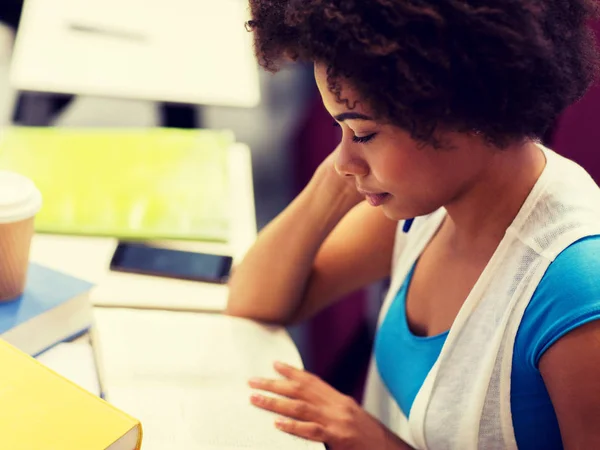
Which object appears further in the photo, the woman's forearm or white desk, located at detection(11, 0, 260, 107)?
white desk, located at detection(11, 0, 260, 107)

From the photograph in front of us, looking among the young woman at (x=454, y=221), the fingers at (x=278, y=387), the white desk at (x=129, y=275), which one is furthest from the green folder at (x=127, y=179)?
the fingers at (x=278, y=387)

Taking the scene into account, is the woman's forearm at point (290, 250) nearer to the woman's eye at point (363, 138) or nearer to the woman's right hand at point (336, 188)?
the woman's right hand at point (336, 188)

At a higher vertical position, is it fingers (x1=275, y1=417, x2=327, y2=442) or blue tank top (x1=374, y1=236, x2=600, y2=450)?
blue tank top (x1=374, y1=236, x2=600, y2=450)

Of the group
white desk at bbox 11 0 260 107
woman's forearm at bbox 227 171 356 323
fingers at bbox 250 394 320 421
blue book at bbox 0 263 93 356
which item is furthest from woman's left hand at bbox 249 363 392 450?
white desk at bbox 11 0 260 107

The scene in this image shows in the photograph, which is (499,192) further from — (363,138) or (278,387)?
(278,387)

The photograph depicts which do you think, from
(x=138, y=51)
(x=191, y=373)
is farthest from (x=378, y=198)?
(x=138, y=51)

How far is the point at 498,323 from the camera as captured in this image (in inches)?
30.0

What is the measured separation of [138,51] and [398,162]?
3.34ft

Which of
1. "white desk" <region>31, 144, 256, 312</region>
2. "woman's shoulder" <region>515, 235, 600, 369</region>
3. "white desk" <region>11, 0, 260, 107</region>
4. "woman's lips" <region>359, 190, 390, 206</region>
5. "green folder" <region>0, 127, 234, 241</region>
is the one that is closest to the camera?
"woman's shoulder" <region>515, 235, 600, 369</region>

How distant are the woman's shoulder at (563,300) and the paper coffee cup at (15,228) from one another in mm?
545

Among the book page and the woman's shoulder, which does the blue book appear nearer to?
the book page

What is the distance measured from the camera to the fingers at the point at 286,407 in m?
0.82

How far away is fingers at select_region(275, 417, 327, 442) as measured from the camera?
794mm

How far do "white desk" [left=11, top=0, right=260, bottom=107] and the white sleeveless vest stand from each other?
80 cm
